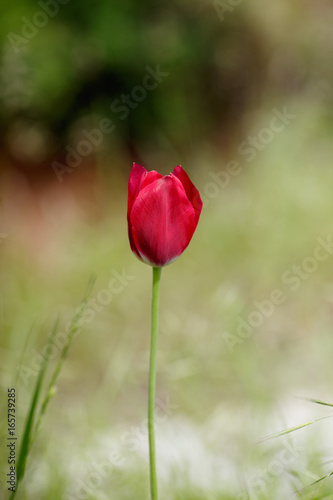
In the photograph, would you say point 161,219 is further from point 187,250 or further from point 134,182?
point 187,250

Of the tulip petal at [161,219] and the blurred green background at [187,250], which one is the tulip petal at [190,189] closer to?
the tulip petal at [161,219]

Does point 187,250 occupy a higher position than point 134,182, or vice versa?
point 187,250

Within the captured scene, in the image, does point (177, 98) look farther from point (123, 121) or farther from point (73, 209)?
point (73, 209)

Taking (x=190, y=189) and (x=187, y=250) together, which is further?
(x=187, y=250)

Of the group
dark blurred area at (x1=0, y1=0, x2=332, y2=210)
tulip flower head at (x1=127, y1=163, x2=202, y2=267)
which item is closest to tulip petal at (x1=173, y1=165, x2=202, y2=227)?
tulip flower head at (x1=127, y1=163, x2=202, y2=267)

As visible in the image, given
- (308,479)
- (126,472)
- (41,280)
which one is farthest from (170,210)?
(41,280)

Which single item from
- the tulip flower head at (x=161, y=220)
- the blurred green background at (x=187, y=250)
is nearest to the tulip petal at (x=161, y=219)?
the tulip flower head at (x=161, y=220)

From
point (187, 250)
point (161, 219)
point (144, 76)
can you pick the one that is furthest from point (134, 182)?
point (144, 76)
